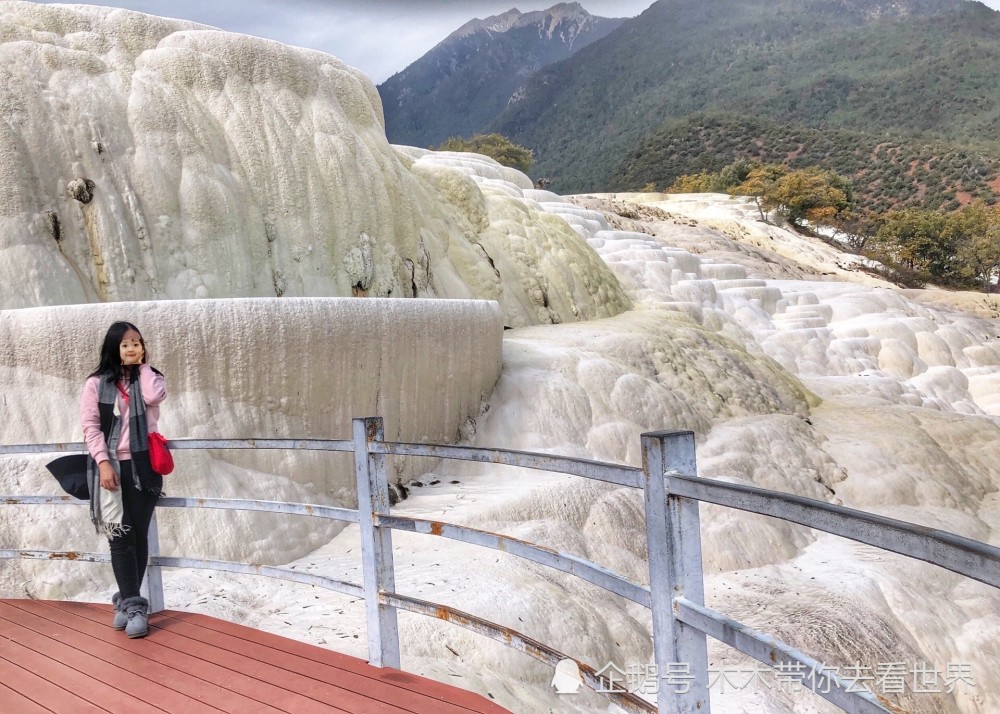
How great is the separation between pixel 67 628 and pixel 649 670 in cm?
287

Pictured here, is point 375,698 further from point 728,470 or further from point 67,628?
point 728,470

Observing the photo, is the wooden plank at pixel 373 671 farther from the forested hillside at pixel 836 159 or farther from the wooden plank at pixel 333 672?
the forested hillside at pixel 836 159

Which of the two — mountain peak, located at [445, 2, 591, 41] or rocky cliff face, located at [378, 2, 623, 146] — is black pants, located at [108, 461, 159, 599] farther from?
mountain peak, located at [445, 2, 591, 41]

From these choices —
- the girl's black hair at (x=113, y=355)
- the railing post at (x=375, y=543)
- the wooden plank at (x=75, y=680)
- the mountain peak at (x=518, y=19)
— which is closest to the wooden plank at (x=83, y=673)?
the wooden plank at (x=75, y=680)

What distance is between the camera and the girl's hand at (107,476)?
3125 mm

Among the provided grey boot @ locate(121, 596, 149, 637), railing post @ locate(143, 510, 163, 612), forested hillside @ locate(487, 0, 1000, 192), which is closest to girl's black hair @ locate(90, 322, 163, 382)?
railing post @ locate(143, 510, 163, 612)

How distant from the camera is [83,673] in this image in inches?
112

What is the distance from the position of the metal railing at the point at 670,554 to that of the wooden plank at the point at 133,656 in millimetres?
450

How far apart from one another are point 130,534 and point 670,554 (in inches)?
90.0

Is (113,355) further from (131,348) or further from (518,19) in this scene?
(518,19)

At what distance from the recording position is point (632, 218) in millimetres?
22844

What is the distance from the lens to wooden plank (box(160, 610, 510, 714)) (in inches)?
96.6

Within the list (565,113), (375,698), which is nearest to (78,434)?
(375,698)

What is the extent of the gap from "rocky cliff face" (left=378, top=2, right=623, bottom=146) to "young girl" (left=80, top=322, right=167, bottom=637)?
125144 millimetres
